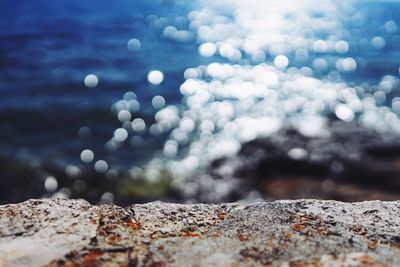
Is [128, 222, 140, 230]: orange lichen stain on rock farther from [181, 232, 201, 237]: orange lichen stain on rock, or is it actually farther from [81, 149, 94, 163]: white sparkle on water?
[81, 149, 94, 163]: white sparkle on water

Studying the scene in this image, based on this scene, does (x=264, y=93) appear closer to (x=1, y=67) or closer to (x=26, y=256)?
(x=1, y=67)

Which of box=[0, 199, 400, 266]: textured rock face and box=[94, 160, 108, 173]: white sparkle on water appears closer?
box=[0, 199, 400, 266]: textured rock face

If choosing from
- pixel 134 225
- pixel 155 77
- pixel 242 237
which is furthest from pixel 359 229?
pixel 155 77

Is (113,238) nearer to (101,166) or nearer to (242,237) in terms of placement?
(242,237)

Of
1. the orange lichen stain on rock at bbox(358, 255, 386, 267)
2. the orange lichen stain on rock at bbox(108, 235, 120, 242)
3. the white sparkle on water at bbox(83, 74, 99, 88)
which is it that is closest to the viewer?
the orange lichen stain on rock at bbox(358, 255, 386, 267)

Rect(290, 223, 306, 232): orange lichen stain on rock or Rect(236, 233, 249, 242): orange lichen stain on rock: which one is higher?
Rect(290, 223, 306, 232): orange lichen stain on rock

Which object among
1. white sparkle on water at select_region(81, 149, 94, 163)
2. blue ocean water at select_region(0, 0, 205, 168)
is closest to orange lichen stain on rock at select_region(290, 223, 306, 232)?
white sparkle on water at select_region(81, 149, 94, 163)

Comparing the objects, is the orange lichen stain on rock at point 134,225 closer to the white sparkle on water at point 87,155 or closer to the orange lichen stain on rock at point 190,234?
the orange lichen stain on rock at point 190,234

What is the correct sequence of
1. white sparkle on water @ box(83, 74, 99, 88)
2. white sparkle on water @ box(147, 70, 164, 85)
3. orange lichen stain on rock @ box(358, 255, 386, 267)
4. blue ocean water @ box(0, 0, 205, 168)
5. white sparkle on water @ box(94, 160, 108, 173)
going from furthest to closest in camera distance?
white sparkle on water @ box(147, 70, 164, 85) < white sparkle on water @ box(83, 74, 99, 88) < blue ocean water @ box(0, 0, 205, 168) < white sparkle on water @ box(94, 160, 108, 173) < orange lichen stain on rock @ box(358, 255, 386, 267)

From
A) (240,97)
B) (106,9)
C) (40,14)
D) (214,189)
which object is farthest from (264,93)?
(106,9)
